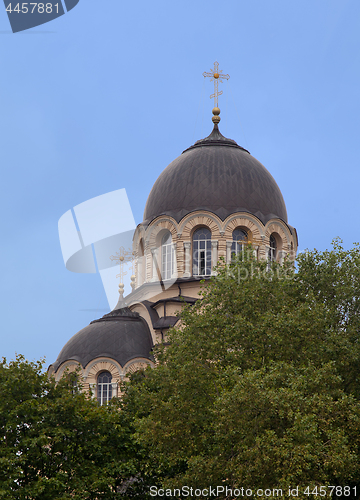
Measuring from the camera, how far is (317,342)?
19422 mm

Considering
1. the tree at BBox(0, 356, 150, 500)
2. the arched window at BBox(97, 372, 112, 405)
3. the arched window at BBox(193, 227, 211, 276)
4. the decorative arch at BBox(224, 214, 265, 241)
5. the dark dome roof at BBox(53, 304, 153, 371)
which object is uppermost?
the decorative arch at BBox(224, 214, 265, 241)

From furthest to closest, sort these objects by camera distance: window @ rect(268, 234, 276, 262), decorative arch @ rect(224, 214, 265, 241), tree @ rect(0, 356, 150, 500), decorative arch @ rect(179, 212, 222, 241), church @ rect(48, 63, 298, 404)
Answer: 1. window @ rect(268, 234, 276, 262)
2. decorative arch @ rect(224, 214, 265, 241)
3. decorative arch @ rect(179, 212, 222, 241)
4. church @ rect(48, 63, 298, 404)
5. tree @ rect(0, 356, 150, 500)

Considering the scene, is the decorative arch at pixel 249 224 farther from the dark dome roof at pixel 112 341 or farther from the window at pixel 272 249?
the dark dome roof at pixel 112 341

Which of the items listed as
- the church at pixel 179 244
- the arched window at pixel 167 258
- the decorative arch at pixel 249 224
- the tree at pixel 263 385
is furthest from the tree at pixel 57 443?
the decorative arch at pixel 249 224

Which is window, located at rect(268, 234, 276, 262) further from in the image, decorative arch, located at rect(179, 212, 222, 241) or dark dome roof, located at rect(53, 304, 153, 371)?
dark dome roof, located at rect(53, 304, 153, 371)

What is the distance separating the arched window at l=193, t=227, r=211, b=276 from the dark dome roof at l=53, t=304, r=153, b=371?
3.43 m

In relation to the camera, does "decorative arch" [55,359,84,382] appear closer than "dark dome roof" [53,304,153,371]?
No

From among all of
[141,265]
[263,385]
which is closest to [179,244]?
[141,265]

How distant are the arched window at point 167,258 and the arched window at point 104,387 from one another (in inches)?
215

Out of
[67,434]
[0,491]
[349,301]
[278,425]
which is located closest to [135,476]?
[67,434]

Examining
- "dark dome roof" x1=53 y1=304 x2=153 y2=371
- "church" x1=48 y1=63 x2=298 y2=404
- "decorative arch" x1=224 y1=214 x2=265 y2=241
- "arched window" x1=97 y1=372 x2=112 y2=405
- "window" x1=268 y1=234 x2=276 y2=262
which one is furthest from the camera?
"window" x1=268 y1=234 x2=276 y2=262

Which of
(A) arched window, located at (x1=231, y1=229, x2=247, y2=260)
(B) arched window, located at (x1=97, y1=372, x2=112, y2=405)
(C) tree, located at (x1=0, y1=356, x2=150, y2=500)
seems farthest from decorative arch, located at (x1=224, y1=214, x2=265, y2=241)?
(C) tree, located at (x1=0, y1=356, x2=150, y2=500)

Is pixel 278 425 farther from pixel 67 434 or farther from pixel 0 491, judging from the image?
pixel 0 491

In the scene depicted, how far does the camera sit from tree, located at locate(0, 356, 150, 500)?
18734mm
